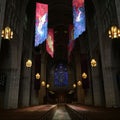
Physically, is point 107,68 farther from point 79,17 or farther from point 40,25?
point 40,25

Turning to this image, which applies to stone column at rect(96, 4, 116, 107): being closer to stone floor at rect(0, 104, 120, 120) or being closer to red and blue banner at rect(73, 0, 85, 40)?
red and blue banner at rect(73, 0, 85, 40)

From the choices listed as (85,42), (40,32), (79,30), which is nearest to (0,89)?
(40,32)

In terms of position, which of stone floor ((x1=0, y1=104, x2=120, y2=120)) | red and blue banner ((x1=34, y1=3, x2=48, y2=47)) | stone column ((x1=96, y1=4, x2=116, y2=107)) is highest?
red and blue banner ((x1=34, y1=3, x2=48, y2=47))

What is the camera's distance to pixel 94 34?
23.9 metres

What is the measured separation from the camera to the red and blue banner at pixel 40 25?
18.9 metres

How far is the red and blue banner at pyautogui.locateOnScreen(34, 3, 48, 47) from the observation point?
18.9 metres

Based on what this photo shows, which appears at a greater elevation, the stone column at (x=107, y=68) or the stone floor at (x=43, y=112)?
the stone column at (x=107, y=68)

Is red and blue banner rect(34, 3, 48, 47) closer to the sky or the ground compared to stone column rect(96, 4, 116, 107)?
closer to the sky

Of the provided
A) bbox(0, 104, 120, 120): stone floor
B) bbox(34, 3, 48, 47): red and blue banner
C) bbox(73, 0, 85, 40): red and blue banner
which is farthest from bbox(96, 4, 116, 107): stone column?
bbox(34, 3, 48, 47): red and blue banner

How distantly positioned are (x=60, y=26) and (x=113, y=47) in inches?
884

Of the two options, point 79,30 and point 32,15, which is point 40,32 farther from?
point 32,15

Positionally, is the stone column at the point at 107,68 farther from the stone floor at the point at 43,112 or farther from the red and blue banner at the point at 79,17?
the stone floor at the point at 43,112

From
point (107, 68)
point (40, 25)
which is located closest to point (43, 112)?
point (107, 68)

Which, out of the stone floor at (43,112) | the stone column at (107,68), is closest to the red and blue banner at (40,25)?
the stone column at (107,68)
